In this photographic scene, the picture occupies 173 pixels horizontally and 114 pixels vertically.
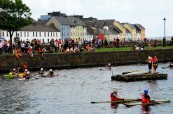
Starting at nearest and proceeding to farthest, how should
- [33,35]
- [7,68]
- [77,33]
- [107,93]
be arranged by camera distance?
[107,93]
[7,68]
[33,35]
[77,33]

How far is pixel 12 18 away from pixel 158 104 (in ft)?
240

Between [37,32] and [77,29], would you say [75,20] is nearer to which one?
[77,29]

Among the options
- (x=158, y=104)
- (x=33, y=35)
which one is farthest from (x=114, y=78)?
(x=33, y=35)

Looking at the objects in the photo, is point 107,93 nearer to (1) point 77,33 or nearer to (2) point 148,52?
(2) point 148,52

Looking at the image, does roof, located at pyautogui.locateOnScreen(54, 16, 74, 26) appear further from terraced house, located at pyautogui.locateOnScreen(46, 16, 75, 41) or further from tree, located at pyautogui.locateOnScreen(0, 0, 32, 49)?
tree, located at pyautogui.locateOnScreen(0, 0, 32, 49)

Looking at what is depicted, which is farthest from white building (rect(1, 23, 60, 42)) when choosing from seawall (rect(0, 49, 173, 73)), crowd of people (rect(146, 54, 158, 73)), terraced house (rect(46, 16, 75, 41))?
crowd of people (rect(146, 54, 158, 73))

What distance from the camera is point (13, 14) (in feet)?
366

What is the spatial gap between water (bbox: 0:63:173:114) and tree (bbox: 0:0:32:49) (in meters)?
43.0

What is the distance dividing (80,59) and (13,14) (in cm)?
3498

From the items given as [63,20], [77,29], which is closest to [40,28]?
[63,20]

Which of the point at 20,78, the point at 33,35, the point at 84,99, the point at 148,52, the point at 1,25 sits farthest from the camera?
the point at 33,35

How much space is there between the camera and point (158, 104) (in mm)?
41719

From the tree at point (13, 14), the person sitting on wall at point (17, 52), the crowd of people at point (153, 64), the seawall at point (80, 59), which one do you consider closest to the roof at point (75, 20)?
the tree at point (13, 14)

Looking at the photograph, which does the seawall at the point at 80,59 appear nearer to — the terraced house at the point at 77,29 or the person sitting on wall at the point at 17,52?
the person sitting on wall at the point at 17,52
